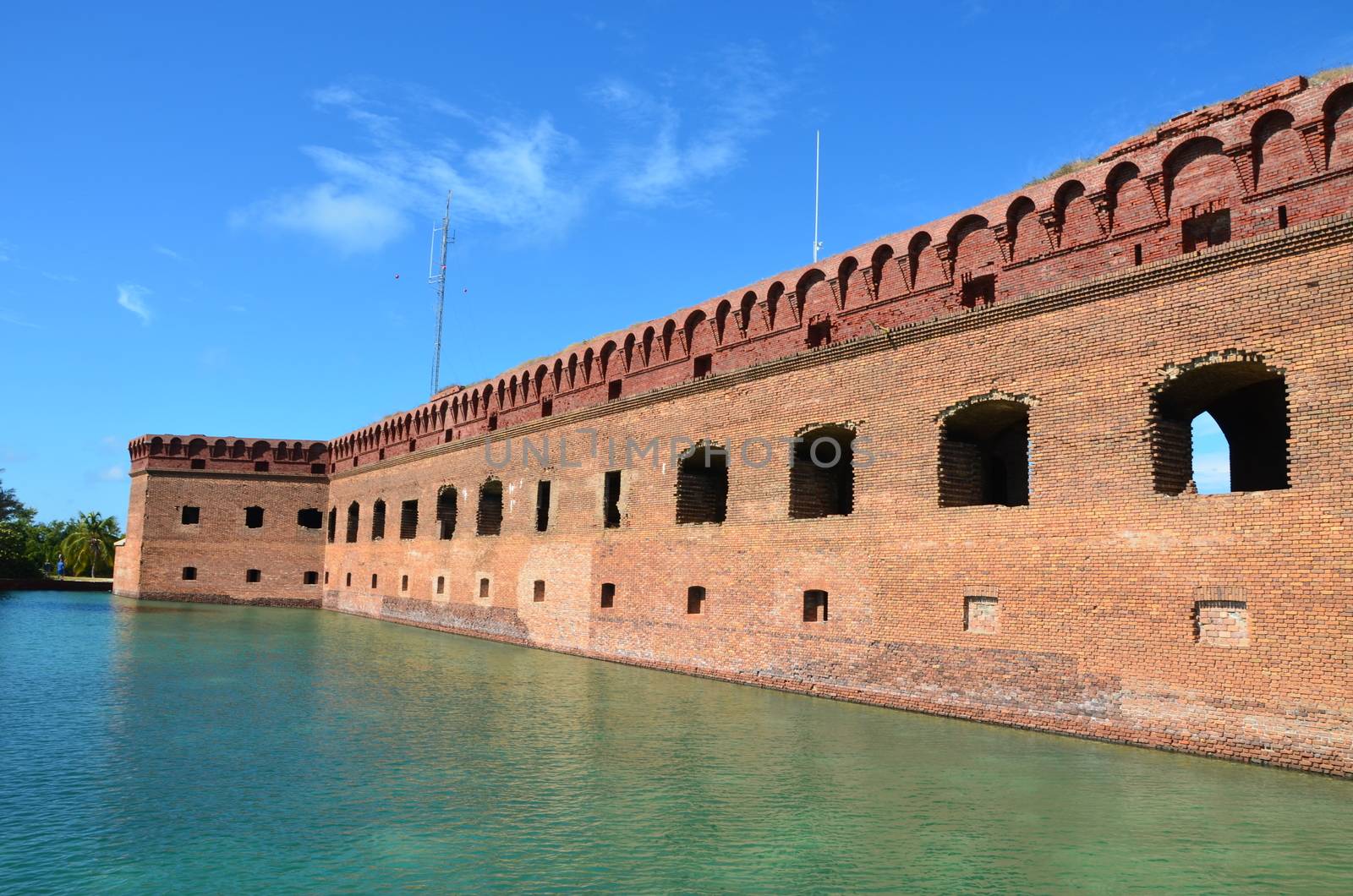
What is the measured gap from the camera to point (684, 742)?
9.44m

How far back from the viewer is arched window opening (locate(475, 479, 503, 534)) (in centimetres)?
2252

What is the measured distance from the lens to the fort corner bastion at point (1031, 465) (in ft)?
28.0

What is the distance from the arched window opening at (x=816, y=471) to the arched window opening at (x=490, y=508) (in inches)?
404

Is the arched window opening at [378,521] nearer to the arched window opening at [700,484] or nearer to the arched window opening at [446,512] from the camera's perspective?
the arched window opening at [446,512]

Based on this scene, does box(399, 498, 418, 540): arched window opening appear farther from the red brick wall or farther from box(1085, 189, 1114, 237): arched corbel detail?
box(1085, 189, 1114, 237): arched corbel detail

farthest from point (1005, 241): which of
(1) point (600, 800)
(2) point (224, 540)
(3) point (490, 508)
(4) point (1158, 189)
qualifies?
(2) point (224, 540)

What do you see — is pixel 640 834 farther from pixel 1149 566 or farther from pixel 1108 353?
pixel 1108 353

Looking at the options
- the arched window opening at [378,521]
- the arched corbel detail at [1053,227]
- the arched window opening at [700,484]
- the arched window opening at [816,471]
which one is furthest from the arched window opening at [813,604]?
the arched window opening at [378,521]

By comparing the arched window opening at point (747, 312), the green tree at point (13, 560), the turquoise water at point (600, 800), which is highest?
the arched window opening at point (747, 312)

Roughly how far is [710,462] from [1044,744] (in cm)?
788

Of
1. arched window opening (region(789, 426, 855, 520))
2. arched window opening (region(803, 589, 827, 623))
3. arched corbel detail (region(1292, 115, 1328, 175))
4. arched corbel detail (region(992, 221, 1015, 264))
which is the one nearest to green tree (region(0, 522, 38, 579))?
arched window opening (region(789, 426, 855, 520))

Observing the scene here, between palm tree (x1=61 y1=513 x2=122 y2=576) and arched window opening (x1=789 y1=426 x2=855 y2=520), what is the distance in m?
53.8

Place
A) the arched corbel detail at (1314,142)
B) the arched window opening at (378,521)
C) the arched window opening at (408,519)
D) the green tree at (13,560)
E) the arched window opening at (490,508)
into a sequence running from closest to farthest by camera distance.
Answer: the arched corbel detail at (1314,142), the arched window opening at (490,508), the arched window opening at (408,519), the arched window opening at (378,521), the green tree at (13,560)

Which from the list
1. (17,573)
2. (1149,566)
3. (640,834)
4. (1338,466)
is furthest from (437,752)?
(17,573)
